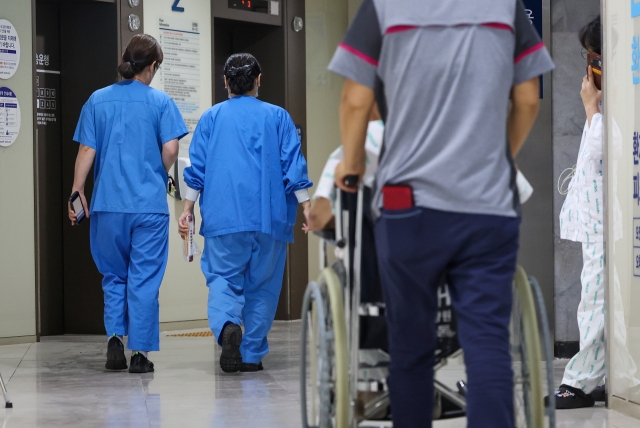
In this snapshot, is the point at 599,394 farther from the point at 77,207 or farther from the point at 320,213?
the point at 77,207

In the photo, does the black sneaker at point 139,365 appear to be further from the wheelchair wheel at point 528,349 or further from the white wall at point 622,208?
Result: the wheelchair wheel at point 528,349

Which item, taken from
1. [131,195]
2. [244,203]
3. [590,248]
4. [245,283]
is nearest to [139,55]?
[131,195]

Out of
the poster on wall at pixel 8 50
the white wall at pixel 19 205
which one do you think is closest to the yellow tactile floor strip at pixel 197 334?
Answer: the white wall at pixel 19 205

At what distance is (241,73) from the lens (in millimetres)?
5418

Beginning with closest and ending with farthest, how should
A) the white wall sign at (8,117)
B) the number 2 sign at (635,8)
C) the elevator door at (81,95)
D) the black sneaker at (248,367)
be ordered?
the number 2 sign at (635,8), the black sneaker at (248,367), the white wall sign at (8,117), the elevator door at (81,95)

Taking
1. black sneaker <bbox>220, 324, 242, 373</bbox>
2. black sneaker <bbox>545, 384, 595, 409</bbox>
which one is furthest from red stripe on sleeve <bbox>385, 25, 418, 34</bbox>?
black sneaker <bbox>220, 324, 242, 373</bbox>

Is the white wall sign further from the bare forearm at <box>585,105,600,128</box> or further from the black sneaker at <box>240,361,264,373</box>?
the bare forearm at <box>585,105,600,128</box>

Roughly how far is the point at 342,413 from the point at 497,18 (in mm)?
1010

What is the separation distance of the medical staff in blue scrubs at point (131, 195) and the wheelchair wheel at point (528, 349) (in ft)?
9.89

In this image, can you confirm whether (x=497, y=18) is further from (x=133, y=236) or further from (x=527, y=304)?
(x=133, y=236)

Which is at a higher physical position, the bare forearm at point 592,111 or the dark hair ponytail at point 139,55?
the dark hair ponytail at point 139,55

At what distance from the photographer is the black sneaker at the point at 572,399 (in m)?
4.16

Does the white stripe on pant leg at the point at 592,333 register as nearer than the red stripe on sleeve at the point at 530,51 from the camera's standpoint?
No

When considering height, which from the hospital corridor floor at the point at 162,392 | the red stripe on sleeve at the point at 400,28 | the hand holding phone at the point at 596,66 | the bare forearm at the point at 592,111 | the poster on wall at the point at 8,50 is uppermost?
the poster on wall at the point at 8,50
